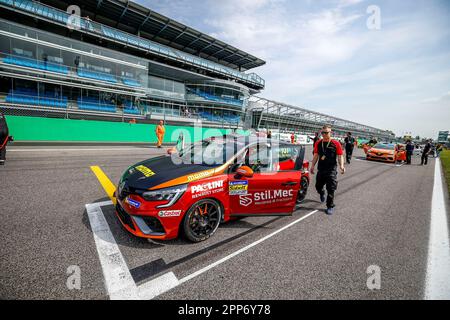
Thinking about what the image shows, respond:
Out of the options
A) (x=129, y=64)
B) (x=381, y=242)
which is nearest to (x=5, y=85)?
(x=129, y=64)

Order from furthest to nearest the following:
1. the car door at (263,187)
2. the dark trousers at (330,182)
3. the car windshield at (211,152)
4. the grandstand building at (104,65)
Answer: the grandstand building at (104,65)
the dark trousers at (330,182)
the car windshield at (211,152)
the car door at (263,187)

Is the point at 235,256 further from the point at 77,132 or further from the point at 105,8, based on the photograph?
the point at 105,8

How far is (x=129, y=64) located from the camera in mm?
29469

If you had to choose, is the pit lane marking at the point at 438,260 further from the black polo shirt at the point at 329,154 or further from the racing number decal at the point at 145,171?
the racing number decal at the point at 145,171

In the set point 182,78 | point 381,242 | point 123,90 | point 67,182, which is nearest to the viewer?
point 381,242

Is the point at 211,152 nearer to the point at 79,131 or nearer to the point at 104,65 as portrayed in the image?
the point at 79,131

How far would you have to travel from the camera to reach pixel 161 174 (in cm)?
293

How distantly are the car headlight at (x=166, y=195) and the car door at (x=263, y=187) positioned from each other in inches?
33.0

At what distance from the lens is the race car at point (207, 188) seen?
2660 mm

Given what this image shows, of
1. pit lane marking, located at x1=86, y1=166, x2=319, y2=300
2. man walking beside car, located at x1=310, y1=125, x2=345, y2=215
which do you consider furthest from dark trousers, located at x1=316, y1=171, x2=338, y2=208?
pit lane marking, located at x1=86, y1=166, x2=319, y2=300

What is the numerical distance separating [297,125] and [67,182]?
70746 mm

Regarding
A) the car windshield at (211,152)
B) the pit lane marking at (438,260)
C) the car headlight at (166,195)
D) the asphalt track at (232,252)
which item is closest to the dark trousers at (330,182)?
the asphalt track at (232,252)

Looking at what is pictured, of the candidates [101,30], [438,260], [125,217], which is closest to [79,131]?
[125,217]

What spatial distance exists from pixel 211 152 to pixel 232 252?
1779mm
